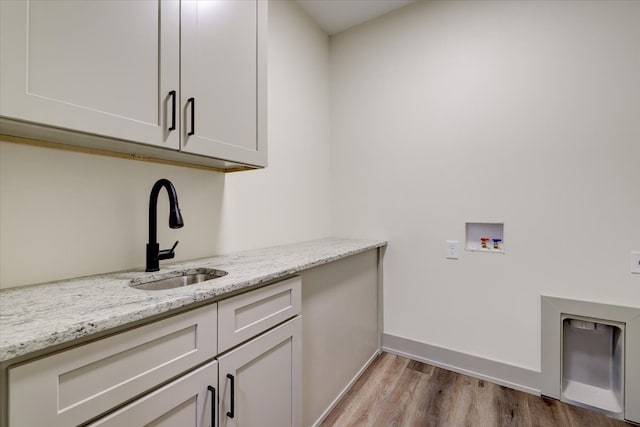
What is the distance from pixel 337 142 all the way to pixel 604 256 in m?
1.95

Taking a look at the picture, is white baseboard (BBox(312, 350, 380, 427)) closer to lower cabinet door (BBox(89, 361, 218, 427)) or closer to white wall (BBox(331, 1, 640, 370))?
white wall (BBox(331, 1, 640, 370))

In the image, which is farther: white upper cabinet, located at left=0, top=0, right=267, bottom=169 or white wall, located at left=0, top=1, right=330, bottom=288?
white wall, located at left=0, top=1, right=330, bottom=288

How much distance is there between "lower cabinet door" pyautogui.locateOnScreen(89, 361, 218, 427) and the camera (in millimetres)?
695

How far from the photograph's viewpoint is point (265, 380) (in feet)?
3.62

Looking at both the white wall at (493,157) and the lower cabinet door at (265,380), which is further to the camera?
the white wall at (493,157)

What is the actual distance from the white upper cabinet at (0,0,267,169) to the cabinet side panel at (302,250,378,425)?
733mm

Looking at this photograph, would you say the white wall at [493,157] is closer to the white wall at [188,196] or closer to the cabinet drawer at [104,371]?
the white wall at [188,196]

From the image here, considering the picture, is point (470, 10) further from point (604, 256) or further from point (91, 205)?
point (91, 205)

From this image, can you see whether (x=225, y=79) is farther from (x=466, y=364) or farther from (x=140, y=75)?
(x=466, y=364)

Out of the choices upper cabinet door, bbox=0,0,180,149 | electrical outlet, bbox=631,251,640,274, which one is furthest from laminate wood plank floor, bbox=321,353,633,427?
upper cabinet door, bbox=0,0,180,149

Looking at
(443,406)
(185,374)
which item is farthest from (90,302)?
(443,406)

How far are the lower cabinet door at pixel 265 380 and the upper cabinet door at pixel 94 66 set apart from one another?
0.80 metres

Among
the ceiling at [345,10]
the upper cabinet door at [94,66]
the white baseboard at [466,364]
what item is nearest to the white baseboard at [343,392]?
the white baseboard at [466,364]

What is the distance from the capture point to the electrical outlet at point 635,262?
1.57m
